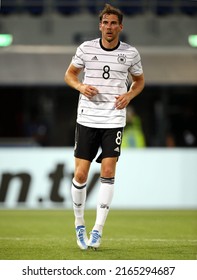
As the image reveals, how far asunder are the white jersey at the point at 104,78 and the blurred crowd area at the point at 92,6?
994 cm

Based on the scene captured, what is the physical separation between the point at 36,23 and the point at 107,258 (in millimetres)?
11090

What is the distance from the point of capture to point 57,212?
1288 cm

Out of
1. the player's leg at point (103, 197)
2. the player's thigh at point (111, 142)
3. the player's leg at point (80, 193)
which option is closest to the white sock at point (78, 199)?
the player's leg at point (80, 193)

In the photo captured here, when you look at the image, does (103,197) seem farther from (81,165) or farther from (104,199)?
(81,165)

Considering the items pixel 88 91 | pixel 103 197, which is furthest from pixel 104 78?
pixel 103 197

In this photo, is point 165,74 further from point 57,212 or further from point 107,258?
point 107,258

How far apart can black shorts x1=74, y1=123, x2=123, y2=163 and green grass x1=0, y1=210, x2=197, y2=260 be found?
0.79 m

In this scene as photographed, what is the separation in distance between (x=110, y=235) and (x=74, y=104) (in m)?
11.2

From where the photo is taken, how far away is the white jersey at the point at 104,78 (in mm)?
7348

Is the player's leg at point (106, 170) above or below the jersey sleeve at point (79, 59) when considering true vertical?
below

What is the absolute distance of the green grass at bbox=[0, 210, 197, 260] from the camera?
7.29m

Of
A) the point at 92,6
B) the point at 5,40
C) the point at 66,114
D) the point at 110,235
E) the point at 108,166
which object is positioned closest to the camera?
the point at 108,166

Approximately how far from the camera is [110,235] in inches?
365

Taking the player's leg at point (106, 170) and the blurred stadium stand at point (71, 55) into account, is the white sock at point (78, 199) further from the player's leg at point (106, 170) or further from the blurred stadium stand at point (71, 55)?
the blurred stadium stand at point (71, 55)
